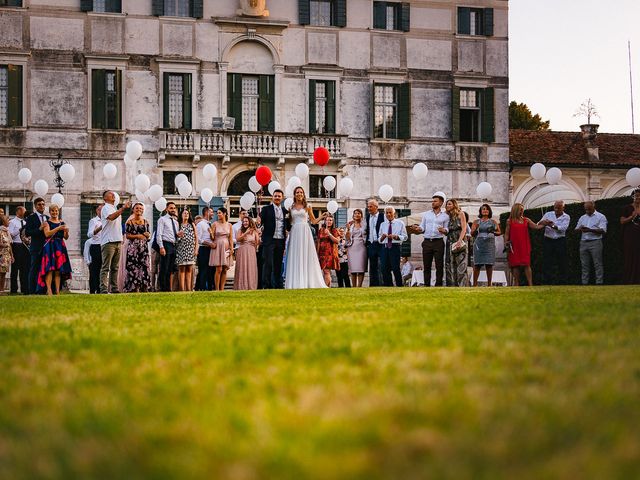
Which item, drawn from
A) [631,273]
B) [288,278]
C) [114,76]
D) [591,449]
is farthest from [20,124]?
[591,449]

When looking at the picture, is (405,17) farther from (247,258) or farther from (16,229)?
(16,229)

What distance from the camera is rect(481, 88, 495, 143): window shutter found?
110 ft

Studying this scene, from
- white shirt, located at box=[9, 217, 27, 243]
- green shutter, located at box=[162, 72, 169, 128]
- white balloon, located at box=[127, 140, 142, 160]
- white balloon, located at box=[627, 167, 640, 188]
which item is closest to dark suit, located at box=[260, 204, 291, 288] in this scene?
white shirt, located at box=[9, 217, 27, 243]

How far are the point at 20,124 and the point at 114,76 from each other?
10.6 ft

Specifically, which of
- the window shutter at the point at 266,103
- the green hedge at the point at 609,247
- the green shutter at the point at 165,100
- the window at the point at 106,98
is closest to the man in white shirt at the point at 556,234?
the green hedge at the point at 609,247

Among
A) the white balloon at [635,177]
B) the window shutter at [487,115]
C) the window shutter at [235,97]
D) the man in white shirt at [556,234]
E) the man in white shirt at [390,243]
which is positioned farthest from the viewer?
the window shutter at [487,115]

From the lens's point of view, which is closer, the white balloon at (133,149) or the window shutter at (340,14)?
the white balloon at (133,149)

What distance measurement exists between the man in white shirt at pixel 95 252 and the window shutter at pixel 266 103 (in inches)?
558

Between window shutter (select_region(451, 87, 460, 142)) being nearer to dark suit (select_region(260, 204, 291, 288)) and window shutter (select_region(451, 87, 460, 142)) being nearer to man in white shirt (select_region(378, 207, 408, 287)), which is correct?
man in white shirt (select_region(378, 207, 408, 287))

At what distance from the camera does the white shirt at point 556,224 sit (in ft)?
59.1

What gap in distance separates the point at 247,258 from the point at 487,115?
16970 millimetres

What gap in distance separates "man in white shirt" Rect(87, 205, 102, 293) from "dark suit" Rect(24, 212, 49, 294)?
3.50 feet

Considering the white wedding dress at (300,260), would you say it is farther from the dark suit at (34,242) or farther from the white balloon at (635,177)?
the white balloon at (635,177)

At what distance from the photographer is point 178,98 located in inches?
1228
